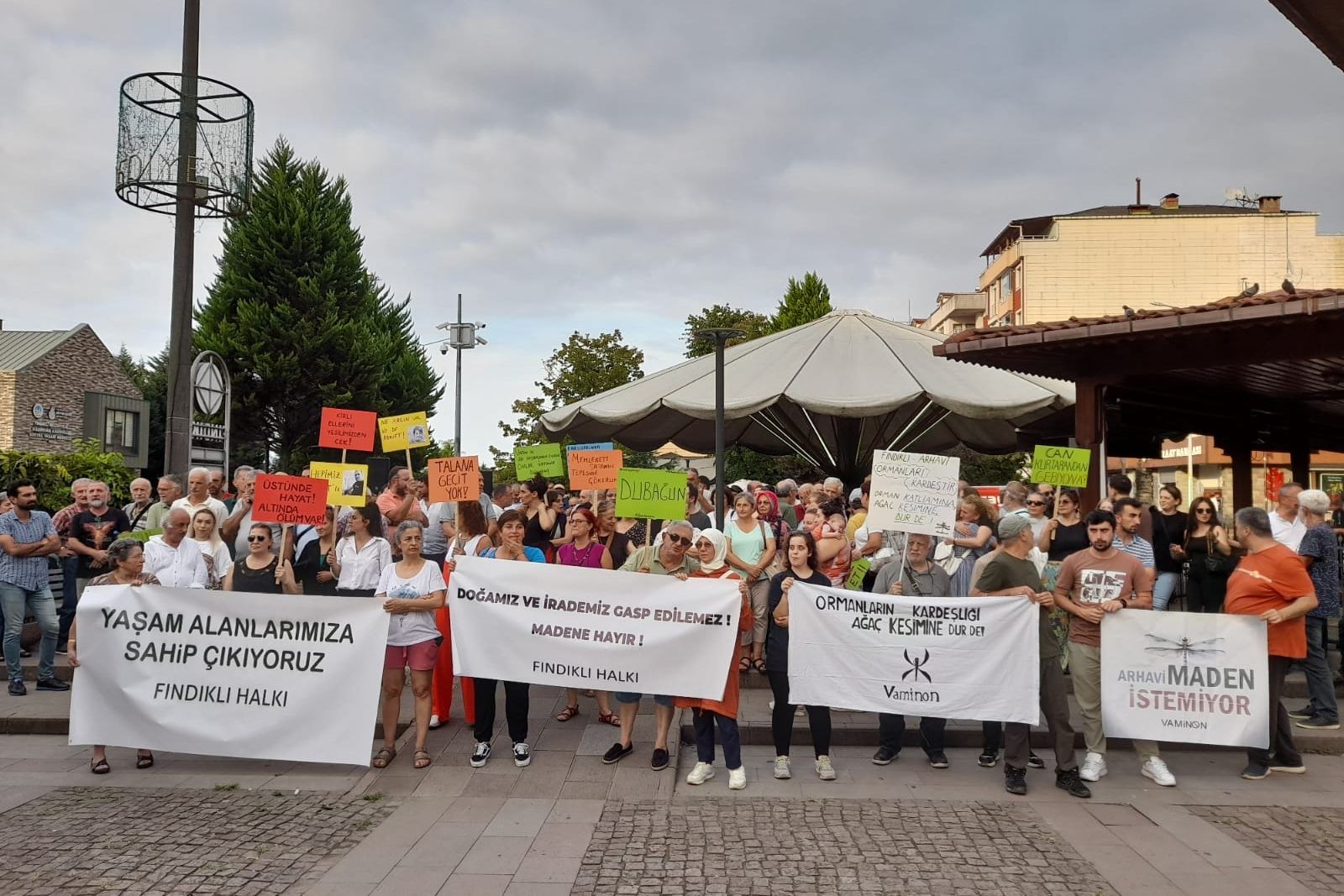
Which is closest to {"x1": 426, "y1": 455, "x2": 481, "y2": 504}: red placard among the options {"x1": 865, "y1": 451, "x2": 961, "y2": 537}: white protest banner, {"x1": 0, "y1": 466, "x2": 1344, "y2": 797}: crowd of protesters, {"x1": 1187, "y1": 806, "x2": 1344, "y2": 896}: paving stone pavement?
{"x1": 0, "y1": 466, "x2": 1344, "y2": 797}: crowd of protesters

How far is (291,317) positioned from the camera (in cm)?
3484

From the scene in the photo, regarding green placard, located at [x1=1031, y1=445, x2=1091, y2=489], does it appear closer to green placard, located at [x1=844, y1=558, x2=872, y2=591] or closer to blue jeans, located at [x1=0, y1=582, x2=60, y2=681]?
green placard, located at [x1=844, y1=558, x2=872, y2=591]

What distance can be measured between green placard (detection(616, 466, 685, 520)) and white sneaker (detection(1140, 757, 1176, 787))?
11.8 feet

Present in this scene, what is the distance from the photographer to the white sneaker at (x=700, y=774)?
22.4ft

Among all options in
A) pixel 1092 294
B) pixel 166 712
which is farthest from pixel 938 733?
pixel 1092 294

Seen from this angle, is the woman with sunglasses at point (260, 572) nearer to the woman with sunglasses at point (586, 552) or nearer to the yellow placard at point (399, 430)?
the woman with sunglasses at point (586, 552)

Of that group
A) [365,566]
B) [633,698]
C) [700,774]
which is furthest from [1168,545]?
[365,566]

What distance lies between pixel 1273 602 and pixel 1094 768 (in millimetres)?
1591

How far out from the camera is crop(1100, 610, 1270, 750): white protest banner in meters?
Answer: 6.85

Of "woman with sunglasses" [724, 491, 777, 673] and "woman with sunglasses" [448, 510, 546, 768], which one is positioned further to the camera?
"woman with sunglasses" [724, 491, 777, 673]

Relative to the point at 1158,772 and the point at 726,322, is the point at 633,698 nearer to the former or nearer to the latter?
the point at 1158,772

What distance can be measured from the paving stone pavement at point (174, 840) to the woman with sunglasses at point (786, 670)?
254 cm

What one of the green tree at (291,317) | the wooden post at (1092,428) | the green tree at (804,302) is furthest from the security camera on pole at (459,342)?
the wooden post at (1092,428)

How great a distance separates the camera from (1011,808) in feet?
20.9
